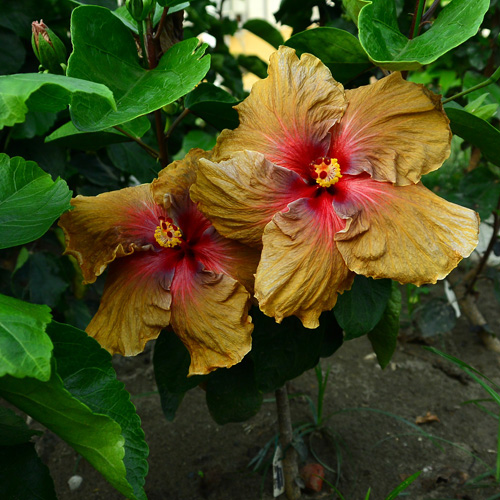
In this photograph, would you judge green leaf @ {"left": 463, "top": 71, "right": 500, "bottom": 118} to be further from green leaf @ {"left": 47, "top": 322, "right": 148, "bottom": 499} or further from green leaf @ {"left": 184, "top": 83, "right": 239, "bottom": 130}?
green leaf @ {"left": 47, "top": 322, "right": 148, "bottom": 499}

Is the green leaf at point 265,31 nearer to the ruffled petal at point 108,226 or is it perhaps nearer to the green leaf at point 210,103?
the green leaf at point 210,103

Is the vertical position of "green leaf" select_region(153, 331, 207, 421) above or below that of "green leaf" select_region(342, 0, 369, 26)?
below

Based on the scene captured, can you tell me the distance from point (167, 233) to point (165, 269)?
→ 54 millimetres

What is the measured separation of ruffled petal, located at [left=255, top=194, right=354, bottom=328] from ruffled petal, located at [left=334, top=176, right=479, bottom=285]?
0.07 ft

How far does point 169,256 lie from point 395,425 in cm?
109

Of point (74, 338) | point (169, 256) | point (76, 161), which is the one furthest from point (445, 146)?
point (76, 161)

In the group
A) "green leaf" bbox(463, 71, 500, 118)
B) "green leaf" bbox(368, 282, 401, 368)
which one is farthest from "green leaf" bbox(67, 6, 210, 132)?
"green leaf" bbox(463, 71, 500, 118)

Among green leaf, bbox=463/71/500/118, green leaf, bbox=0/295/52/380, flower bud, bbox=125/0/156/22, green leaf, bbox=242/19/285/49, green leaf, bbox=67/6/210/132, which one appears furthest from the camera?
green leaf, bbox=242/19/285/49

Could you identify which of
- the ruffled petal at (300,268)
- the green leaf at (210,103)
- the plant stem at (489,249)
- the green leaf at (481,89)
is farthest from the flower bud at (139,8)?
the plant stem at (489,249)

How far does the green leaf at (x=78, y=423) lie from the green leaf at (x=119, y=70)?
29cm

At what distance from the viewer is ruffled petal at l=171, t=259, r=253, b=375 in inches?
26.9

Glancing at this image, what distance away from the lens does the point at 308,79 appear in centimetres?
71

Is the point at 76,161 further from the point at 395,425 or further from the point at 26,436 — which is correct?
the point at 395,425

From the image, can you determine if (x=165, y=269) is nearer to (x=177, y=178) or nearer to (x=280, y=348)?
(x=177, y=178)
